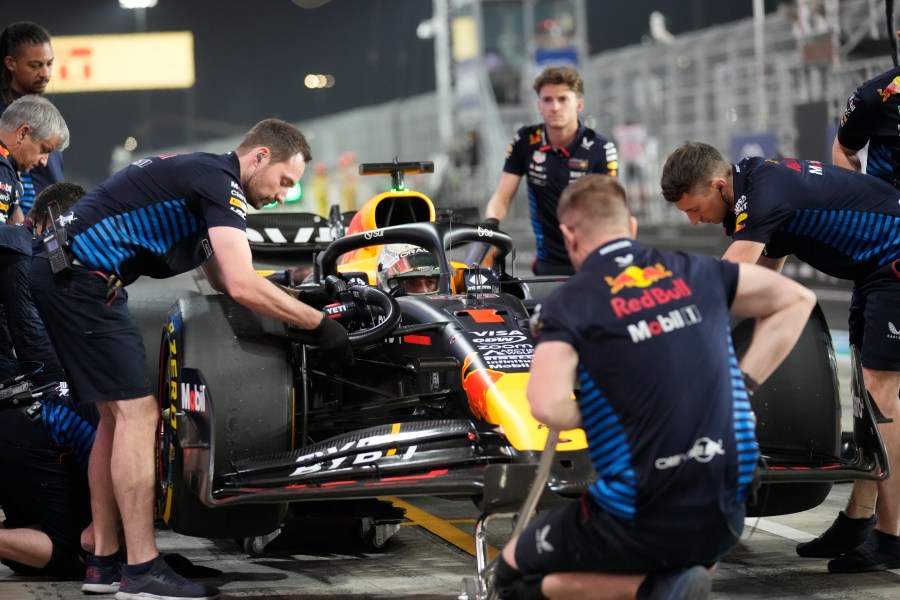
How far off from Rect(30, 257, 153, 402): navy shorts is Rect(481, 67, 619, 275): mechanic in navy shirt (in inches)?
124

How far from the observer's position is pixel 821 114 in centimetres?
1095

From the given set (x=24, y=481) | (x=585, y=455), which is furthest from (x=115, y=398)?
(x=585, y=455)

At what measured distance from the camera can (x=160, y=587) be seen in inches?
163

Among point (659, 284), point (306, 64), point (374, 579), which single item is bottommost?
point (374, 579)

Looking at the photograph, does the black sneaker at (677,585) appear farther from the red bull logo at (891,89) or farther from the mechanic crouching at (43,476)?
the red bull logo at (891,89)

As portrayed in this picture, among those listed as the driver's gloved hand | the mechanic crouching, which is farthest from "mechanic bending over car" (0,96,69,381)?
the driver's gloved hand

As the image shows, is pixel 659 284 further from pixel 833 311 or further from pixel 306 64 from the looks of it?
pixel 306 64

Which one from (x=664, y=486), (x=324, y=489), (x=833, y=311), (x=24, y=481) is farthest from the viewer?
(x=833, y=311)

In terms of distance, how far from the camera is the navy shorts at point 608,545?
2.79m

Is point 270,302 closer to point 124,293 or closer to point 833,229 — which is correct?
point 124,293

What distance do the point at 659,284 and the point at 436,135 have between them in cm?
1229

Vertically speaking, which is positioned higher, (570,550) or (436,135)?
(436,135)

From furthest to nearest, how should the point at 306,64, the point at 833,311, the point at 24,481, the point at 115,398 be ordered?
the point at 306,64 → the point at 833,311 → the point at 24,481 → the point at 115,398

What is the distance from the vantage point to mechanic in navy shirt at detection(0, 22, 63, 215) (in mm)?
6508
